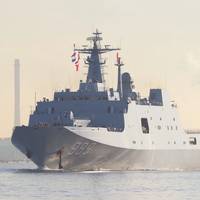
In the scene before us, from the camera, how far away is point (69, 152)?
9231 cm

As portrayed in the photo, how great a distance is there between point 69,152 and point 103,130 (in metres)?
3.72

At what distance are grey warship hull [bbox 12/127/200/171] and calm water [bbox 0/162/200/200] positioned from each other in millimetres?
1502

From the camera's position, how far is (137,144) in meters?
98.6

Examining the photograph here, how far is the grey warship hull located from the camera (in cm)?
9150

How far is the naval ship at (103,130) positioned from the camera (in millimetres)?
92375

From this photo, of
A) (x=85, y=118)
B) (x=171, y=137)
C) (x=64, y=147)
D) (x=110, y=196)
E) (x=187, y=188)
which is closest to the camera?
(x=110, y=196)

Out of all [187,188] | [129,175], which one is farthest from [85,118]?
[187,188]

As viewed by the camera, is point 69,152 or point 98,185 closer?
point 98,185

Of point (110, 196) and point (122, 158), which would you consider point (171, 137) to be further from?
point (110, 196)

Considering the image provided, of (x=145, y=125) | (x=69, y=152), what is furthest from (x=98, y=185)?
(x=145, y=125)

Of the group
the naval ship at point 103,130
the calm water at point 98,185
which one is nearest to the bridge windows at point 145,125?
the naval ship at point 103,130

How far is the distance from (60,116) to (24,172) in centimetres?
579

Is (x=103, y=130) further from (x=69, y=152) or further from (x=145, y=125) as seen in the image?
(x=145, y=125)

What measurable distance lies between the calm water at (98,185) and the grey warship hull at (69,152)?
1.50m
